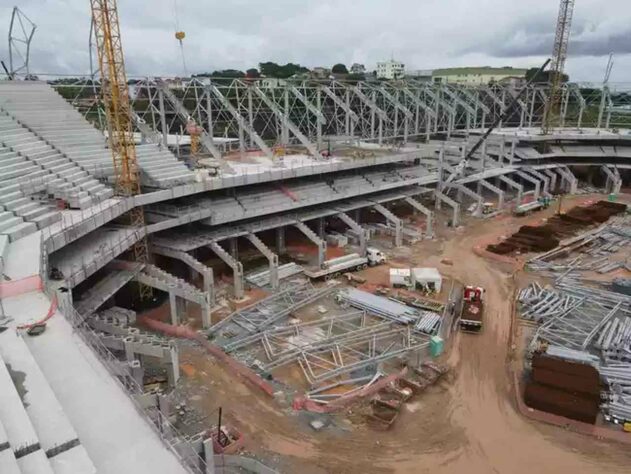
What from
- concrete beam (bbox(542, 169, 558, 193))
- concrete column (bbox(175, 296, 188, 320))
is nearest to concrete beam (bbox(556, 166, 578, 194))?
concrete beam (bbox(542, 169, 558, 193))

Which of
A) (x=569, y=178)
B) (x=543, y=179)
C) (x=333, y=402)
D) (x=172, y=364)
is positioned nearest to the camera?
(x=333, y=402)

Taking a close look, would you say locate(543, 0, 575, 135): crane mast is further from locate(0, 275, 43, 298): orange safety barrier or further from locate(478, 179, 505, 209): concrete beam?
locate(0, 275, 43, 298): orange safety barrier

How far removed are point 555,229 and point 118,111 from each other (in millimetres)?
31902

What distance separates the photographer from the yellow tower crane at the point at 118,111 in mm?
23188

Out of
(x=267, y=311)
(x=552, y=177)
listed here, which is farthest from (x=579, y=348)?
(x=552, y=177)

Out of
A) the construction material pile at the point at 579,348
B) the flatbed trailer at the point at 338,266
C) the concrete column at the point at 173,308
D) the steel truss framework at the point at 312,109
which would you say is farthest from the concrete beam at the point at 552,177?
the concrete column at the point at 173,308

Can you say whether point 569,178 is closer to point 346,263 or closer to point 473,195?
point 473,195

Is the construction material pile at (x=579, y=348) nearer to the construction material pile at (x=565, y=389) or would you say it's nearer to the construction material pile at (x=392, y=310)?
the construction material pile at (x=565, y=389)

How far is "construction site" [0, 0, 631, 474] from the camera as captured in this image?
1137 centimetres

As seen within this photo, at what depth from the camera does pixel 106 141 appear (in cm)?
3059

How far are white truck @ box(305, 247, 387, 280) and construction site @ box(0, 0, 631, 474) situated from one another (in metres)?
0.17

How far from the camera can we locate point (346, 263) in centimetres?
2880

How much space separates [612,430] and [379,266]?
1618 centimetres

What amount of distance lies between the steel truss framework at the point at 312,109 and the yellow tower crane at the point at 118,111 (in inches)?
231
